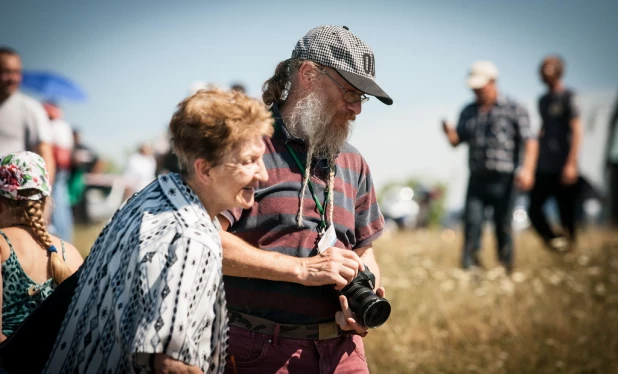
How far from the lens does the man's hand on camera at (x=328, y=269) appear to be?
2.41m

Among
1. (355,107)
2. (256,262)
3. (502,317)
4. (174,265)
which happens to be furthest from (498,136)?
(174,265)

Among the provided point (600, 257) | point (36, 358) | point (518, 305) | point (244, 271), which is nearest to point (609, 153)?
point (600, 257)

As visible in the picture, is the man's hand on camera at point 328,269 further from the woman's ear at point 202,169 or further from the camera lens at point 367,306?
the woman's ear at point 202,169

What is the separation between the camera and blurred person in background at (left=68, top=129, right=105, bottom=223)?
10.3m

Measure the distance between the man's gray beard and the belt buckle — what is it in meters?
0.68

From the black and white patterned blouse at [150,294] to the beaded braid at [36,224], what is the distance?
554 millimetres

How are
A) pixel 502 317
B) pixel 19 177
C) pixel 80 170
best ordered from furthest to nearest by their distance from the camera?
pixel 80 170 < pixel 502 317 < pixel 19 177

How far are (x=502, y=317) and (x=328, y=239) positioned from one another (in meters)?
3.79

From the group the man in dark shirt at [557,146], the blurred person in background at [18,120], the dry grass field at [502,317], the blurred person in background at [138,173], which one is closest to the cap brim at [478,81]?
the man in dark shirt at [557,146]

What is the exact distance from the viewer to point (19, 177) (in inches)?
98.3

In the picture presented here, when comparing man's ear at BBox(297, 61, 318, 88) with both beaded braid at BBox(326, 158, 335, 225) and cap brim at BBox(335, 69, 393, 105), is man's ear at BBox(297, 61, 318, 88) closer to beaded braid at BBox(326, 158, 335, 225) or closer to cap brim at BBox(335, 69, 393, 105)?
cap brim at BBox(335, 69, 393, 105)

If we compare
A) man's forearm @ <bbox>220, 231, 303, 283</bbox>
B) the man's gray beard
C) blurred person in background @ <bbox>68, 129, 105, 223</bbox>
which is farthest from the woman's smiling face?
blurred person in background @ <bbox>68, 129, 105, 223</bbox>

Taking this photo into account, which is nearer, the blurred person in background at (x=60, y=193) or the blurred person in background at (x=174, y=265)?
the blurred person in background at (x=174, y=265)

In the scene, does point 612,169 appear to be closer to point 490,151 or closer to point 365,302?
point 490,151
